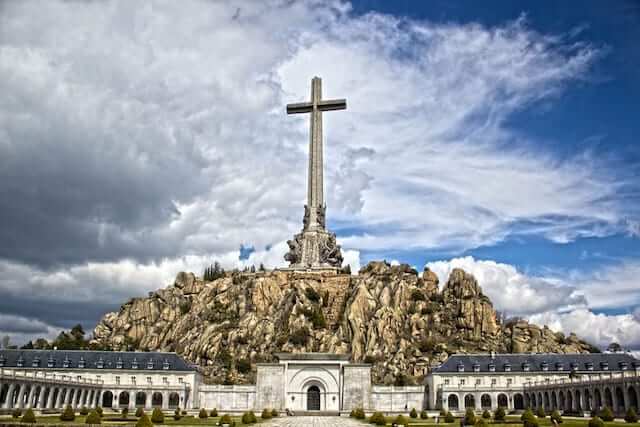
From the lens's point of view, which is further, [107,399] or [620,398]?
[107,399]

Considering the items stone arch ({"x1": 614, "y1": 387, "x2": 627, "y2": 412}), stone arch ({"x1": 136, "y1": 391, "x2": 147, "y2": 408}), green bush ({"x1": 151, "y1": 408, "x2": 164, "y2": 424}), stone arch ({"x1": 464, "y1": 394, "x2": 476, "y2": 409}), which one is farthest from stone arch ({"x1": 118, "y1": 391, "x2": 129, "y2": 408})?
stone arch ({"x1": 614, "y1": 387, "x2": 627, "y2": 412})

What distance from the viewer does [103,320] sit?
116 metres

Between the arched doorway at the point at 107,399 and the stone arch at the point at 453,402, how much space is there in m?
43.0

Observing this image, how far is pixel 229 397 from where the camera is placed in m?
74.4

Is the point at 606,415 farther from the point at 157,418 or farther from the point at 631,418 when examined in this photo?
the point at 157,418

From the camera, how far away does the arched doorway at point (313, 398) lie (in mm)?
72438

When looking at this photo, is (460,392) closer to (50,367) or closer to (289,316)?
(289,316)

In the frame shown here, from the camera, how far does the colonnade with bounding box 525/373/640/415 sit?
5778cm

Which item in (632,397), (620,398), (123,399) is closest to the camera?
(632,397)

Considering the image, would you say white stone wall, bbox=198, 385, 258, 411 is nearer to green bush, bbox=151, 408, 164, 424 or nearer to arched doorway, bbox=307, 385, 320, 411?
arched doorway, bbox=307, 385, 320, 411

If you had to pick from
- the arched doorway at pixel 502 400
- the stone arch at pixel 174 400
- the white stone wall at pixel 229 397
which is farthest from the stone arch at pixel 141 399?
the arched doorway at pixel 502 400

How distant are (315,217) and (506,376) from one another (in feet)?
178

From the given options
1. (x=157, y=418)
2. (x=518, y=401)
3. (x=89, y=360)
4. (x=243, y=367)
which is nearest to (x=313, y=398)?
(x=243, y=367)

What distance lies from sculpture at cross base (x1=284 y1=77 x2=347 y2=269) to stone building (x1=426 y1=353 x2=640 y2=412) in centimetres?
4514
